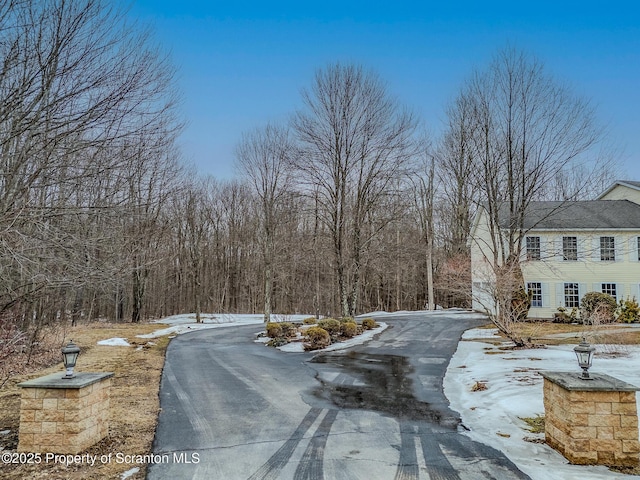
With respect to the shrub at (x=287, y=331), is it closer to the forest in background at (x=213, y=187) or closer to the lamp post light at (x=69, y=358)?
the forest in background at (x=213, y=187)

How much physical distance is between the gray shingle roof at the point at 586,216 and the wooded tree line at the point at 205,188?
172 cm

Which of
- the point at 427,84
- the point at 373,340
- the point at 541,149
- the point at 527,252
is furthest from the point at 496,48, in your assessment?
the point at 373,340

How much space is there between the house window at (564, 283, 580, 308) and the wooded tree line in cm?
487

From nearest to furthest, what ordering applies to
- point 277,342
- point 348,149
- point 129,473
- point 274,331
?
point 129,473 → point 277,342 → point 274,331 → point 348,149

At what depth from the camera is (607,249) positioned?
69.4 ft

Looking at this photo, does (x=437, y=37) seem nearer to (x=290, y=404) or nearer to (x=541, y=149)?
(x=541, y=149)

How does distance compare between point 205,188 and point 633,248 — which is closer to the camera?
point 633,248

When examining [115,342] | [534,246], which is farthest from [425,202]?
[115,342]

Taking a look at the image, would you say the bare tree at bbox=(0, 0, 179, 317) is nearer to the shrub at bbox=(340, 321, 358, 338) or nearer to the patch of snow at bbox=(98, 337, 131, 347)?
the patch of snow at bbox=(98, 337, 131, 347)

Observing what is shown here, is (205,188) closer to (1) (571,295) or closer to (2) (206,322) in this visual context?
(2) (206,322)

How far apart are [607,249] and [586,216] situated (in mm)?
2084

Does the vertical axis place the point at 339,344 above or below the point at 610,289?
below

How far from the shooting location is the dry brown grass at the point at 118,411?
389 centimetres

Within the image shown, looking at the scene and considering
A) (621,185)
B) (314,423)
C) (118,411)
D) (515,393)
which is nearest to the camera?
(314,423)
